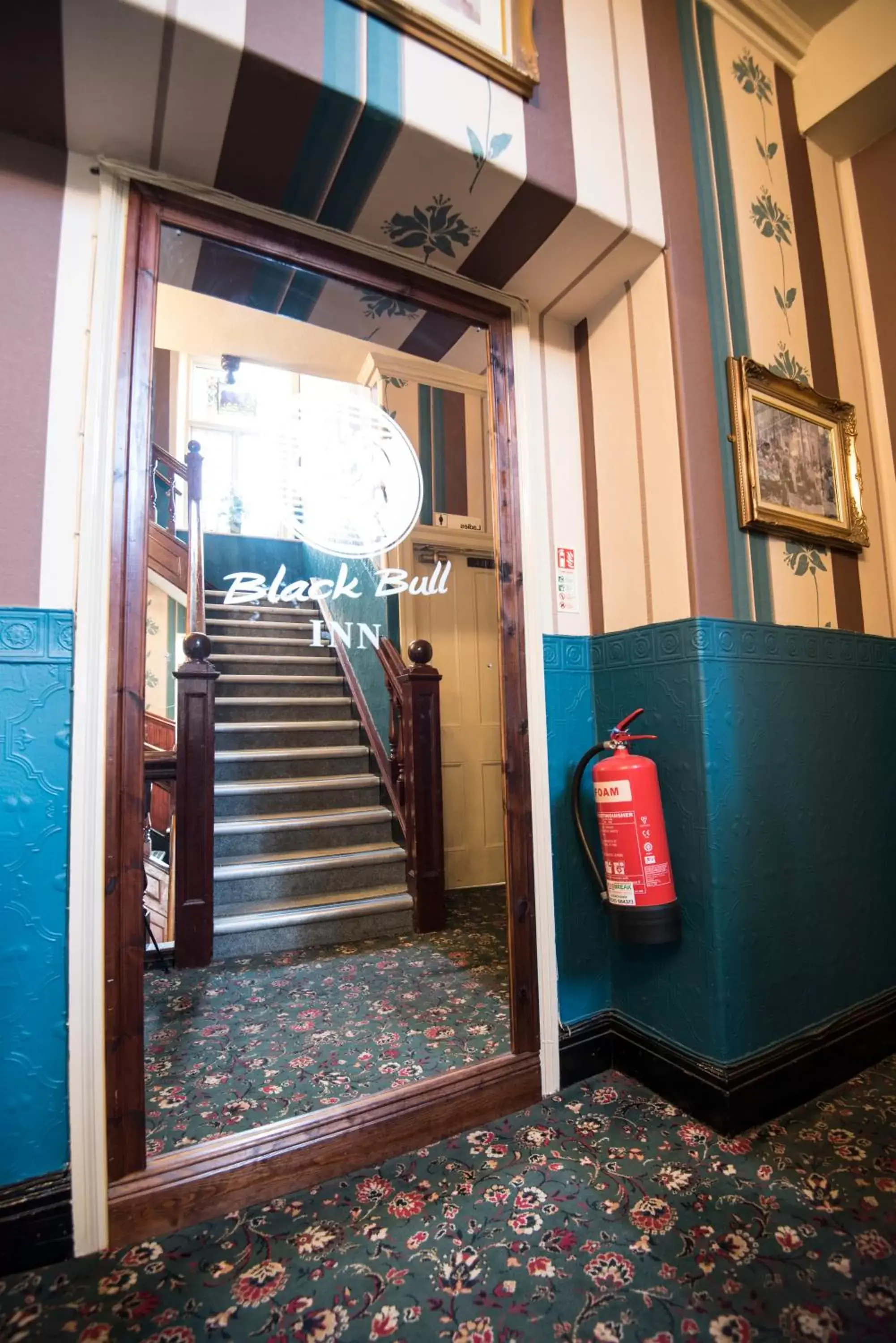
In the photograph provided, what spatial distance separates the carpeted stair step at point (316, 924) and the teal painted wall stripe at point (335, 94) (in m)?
2.85

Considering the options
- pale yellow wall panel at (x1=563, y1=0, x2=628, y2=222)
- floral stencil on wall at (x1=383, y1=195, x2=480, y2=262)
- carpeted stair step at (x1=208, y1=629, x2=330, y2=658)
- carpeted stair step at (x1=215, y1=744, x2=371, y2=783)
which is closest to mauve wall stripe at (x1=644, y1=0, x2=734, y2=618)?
pale yellow wall panel at (x1=563, y1=0, x2=628, y2=222)

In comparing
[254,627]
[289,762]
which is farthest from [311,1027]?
[254,627]

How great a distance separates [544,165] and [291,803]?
3070 millimetres

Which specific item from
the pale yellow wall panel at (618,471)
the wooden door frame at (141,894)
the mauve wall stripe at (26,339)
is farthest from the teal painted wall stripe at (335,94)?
the pale yellow wall panel at (618,471)

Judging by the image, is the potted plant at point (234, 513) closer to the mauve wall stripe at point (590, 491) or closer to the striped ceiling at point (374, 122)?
the striped ceiling at point (374, 122)

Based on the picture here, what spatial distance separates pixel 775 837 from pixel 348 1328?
1450 mm

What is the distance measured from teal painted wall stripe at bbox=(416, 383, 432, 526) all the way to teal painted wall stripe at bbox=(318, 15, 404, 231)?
183 centimetres

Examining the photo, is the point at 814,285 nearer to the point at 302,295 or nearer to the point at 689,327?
the point at 689,327

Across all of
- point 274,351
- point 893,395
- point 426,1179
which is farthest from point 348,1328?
point 274,351

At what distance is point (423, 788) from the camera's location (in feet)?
10.8

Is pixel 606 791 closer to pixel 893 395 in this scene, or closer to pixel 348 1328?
pixel 348 1328

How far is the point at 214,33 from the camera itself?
1.18 meters

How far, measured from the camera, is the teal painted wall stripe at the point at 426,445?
3527 millimetres

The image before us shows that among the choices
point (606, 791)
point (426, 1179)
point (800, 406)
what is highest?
point (800, 406)
